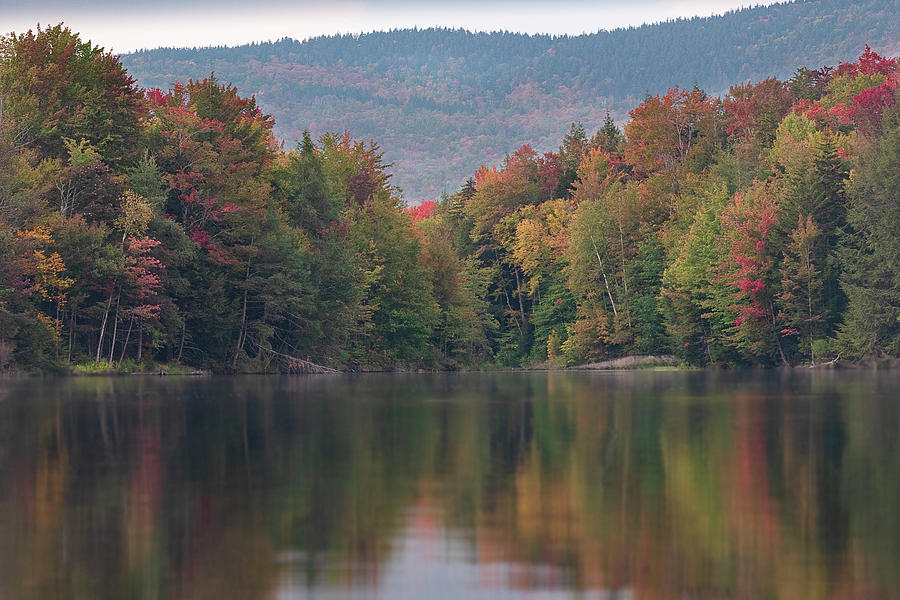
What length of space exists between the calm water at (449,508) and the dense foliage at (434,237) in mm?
34912

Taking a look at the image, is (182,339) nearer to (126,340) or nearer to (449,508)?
(126,340)

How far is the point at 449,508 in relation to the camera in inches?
583

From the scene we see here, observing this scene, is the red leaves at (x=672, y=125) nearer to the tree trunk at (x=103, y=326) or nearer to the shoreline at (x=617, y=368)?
the shoreline at (x=617, y=368)

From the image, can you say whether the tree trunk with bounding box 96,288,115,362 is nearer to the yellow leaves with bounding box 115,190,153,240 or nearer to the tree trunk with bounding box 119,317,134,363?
the tree trunk with bounding box 119,317,134,363

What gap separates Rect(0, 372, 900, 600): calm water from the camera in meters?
10.7

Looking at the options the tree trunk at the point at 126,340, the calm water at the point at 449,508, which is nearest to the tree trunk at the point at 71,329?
the tree trunk at the point at 126,340

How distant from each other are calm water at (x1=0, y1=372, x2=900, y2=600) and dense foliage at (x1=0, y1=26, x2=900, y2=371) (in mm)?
34912

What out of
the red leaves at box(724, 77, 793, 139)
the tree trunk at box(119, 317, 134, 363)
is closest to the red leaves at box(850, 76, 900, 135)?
the red leaves at box(724, 77, 793, 139)

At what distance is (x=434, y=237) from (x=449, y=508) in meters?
102

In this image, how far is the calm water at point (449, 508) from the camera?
10656 mm

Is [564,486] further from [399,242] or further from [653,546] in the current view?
[399,242]

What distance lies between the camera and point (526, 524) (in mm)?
13500

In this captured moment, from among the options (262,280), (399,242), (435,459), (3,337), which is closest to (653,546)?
(435,459)

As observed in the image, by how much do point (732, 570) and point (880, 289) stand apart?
75.3 m
